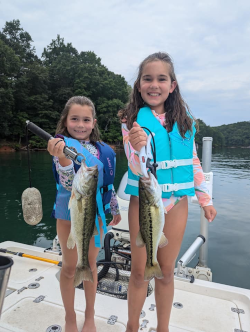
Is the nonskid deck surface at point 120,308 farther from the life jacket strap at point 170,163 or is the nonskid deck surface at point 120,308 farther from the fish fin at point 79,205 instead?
the life jacket strap at point 170,163

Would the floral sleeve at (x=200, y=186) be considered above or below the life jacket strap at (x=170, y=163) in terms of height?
below

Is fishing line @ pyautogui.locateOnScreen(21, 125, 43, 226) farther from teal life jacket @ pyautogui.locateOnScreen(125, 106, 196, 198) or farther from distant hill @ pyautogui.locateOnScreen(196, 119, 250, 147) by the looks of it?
distant hill @ pyautogui.locateOnScreen(196, 119, 250, 147)

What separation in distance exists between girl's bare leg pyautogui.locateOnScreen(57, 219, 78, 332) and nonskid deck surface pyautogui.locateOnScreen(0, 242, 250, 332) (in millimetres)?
207

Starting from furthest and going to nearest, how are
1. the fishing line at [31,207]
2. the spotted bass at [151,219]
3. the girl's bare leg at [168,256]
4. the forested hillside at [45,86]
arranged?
1. the forested hillside at [45,86]
2. the fishing line at [31,207]
3. the girl's bare leg at [168,256]
4. the spotted bass at [151,219]

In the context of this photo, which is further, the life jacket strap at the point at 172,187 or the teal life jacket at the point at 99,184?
the teal life jacket at the point at 99,184

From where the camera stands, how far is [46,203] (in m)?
12.4

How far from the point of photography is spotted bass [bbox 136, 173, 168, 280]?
5.99 ft

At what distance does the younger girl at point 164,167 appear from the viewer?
7.39 feet

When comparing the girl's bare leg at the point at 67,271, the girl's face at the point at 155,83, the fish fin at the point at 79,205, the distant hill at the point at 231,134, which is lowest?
the girl's bare leg at the point at 67,271

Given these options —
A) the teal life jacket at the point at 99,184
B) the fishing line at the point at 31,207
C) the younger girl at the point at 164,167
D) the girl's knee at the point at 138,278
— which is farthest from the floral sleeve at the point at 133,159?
the fishing line at the point at 31,207

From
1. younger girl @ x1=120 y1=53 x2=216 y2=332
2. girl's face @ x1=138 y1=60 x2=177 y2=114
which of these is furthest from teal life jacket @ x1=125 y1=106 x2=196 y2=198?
girl's face @ x1=138 y1=60 x2=177 y2=114

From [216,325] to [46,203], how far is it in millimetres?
10768

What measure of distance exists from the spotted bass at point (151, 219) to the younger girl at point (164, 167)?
0.24 metres

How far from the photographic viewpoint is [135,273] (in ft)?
7.47
